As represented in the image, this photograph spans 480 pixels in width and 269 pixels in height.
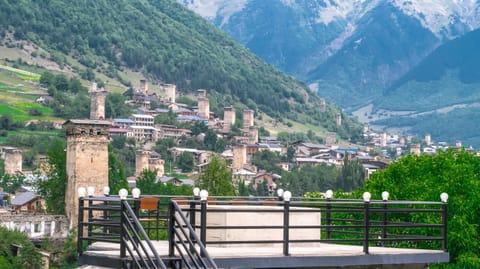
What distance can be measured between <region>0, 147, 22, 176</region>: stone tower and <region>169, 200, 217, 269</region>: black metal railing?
4553 inches

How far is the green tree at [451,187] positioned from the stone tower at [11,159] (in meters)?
91.7

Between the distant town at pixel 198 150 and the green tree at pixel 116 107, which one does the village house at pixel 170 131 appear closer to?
the distant town at pixel 198 150

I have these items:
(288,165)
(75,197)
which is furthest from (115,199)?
(288,165)

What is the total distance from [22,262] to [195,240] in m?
49.0

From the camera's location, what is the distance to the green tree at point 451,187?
27.7m

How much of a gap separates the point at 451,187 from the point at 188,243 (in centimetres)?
1967

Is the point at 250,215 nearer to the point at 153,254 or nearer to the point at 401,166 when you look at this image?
the point at 153,254

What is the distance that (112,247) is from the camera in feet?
43.8

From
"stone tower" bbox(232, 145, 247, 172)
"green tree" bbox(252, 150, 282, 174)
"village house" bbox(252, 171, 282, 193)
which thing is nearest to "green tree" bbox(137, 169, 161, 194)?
"village house" bbox(252, 171, 282, 193)

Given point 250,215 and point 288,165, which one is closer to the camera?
point 250,215

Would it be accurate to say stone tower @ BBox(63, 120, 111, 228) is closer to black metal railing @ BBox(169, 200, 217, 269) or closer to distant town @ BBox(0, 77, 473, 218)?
distant town @ BBox(0, 77, 473, 218)

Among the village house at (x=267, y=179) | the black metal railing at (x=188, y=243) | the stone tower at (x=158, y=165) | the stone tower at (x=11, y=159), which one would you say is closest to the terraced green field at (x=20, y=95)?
the stone tower at (x=11, y=159)

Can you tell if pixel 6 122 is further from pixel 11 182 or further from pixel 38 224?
pixel 38 224

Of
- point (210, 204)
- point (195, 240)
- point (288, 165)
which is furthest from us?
point (288, 165)
